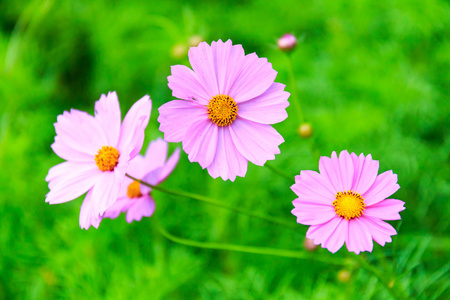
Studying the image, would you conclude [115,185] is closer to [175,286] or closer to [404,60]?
[175,286]

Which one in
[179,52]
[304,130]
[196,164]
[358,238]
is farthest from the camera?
[196,164]

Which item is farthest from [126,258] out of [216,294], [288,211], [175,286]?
[288,211]

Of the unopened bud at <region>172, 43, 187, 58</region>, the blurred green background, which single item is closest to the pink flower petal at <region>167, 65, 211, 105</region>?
the blurred green background

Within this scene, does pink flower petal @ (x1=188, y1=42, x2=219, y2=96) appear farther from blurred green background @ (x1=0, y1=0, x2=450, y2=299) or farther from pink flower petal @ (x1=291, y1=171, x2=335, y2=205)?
blurred green background @ (x1=0, y1=0, x2=450, y2=299)

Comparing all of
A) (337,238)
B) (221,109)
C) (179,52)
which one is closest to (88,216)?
(221,109)

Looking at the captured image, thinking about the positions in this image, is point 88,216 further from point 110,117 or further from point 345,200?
point 345,200
